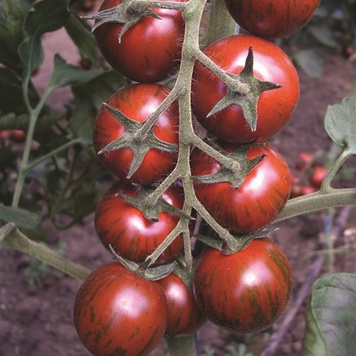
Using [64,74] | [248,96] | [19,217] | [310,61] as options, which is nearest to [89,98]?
[64,74]

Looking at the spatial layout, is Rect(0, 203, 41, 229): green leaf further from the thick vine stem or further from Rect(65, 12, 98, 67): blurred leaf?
Rect(65, 12, 98, 67): blurred leaf

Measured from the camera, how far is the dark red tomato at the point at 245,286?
0.57 metres

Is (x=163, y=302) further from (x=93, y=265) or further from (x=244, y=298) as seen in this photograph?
(x=93, y=265)

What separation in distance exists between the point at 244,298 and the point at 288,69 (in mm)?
205

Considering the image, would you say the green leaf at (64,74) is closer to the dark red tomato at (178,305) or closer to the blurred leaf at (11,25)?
the blurred leaf at (11,25)

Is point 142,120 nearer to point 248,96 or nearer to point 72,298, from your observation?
point 248,96

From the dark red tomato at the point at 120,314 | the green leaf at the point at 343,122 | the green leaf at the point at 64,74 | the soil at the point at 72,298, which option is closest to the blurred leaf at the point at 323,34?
the soil at the point at 72,298

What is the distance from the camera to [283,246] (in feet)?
5.42

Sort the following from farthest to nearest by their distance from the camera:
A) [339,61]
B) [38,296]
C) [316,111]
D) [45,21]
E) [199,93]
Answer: [339,61] < [316,111] < [38,296] < [45,21] < [199,93]

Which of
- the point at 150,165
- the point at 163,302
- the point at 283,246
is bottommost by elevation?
the point at 283,246

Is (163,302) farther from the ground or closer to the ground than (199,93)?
closer to the ground

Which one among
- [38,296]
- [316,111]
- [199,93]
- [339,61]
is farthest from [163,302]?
[339,61]

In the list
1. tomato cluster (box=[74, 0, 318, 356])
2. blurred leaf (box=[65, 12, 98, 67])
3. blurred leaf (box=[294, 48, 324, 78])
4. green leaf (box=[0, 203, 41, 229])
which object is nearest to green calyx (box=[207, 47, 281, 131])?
tomato cluster (box=[74, 0, 318, 356])

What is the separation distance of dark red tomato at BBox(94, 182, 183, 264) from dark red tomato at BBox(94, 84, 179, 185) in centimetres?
3
